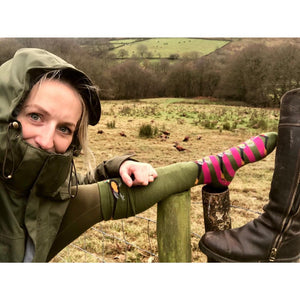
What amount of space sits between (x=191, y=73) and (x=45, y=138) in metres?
0.66

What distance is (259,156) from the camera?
2.26 feet

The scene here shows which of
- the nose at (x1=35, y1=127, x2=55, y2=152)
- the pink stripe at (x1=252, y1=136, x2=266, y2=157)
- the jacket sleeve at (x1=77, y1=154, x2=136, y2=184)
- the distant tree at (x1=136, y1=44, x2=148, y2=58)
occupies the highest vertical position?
the distant tree at (x1=136, y1=44, x2=148, y2=58)

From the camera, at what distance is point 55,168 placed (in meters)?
0.61

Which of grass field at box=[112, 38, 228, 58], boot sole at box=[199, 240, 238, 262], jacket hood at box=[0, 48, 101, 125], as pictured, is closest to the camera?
jacket hood at box=[0, 48, 101, 125]

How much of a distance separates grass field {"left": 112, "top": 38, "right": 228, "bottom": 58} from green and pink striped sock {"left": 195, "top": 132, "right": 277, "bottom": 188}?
1.54ft

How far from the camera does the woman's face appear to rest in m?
0.60

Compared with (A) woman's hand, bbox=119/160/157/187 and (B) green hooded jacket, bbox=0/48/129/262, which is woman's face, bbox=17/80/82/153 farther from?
(A) woman's hand, bbox=119/160/157/187

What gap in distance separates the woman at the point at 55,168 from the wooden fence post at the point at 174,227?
0.10 feet

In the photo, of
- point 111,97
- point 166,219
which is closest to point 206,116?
point 111,97

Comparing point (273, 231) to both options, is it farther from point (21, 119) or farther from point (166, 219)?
point (21, 119)

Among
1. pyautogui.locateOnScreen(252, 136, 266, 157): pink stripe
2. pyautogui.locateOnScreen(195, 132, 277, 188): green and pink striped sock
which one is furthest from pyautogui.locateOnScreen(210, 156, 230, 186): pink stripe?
pyautogui.locateOnScreen(252, 136, 266, 157): pink stripe

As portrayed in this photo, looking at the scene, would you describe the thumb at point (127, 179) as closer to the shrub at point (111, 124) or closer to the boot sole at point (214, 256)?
the boot sole at point (214, 256)

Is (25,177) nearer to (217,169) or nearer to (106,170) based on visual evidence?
(106,170)

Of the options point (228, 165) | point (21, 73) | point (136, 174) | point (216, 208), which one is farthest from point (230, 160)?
point (21, 73)
